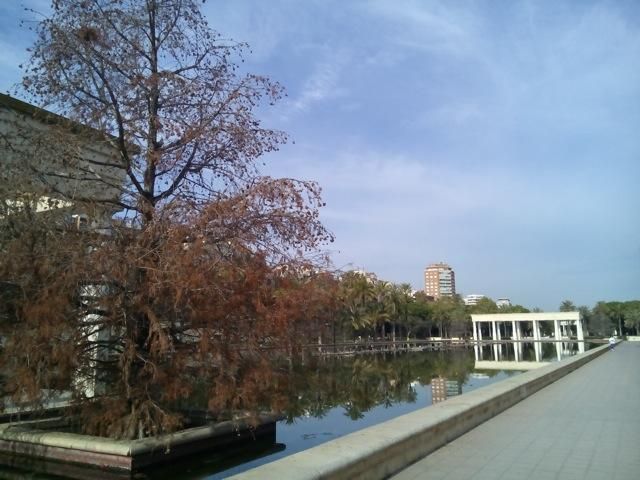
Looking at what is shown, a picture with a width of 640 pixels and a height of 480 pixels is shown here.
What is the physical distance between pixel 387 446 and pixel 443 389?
700 inches

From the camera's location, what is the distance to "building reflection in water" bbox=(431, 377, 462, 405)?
19.3 m

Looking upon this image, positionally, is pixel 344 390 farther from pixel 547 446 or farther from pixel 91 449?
pixel 547 446

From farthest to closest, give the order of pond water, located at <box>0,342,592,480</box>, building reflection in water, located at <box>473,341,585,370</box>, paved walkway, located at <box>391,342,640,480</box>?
1. building reflection in water, located at <box>473,341,585,370</box>
2. pond water, located at <box>0,342,592,480</box>
3. paved walkway, located at <box>391,342,640,480</box>

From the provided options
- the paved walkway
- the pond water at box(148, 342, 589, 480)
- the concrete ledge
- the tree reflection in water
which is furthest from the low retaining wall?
the paved walkway

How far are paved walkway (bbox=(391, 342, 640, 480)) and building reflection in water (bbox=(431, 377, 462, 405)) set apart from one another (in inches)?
307

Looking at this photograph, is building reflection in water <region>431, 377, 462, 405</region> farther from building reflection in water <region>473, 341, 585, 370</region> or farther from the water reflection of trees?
building reflection in water <region>473, 341, 585, 370</region>

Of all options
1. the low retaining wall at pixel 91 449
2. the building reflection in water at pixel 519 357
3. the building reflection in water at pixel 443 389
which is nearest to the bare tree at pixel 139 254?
the low retaining wall at pixel 91 449

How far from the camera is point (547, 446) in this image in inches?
280

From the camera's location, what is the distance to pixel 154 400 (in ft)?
35.7

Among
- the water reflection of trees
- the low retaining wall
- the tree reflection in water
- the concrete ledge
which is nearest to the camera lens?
the concrete ledge

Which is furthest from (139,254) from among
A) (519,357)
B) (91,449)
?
(519,357)

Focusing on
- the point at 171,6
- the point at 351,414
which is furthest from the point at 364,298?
the point at 171,6

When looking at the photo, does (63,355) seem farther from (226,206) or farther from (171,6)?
(171,6)

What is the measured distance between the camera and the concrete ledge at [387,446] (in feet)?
14.0
